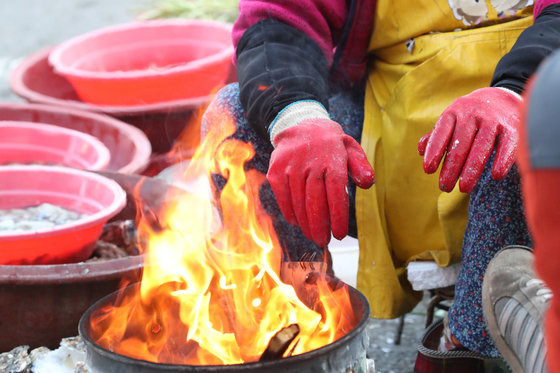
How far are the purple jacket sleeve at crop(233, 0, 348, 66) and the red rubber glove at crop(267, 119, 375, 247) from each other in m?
0.47

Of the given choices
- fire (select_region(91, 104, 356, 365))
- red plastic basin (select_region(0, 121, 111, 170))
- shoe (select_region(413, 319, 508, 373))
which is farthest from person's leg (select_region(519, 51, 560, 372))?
red plastic basin (select_region(0, 121, 111, 170))

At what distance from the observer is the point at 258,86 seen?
1928 mm

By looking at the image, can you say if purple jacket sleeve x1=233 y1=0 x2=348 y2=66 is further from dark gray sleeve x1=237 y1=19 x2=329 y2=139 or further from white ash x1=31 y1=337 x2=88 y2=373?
white ash x1=31 y1=337 x2=88 y2=373

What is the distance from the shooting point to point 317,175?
5.41ft

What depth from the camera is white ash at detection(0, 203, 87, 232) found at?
7.88 ft

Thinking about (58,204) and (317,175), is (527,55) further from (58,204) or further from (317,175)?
(58,204)

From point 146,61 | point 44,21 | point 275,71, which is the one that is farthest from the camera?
point 44,21

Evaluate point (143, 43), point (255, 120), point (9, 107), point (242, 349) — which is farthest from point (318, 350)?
point (143, 43)

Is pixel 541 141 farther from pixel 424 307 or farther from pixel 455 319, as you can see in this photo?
pixel 424 307

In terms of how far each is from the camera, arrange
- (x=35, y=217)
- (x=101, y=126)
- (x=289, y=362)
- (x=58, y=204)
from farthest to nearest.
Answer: (x=101, y=126)
(x=58, y=204)
(x=35, y=217)
(x=289, y=362)

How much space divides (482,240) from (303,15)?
815 mm

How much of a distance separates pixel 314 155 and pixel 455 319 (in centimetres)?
53

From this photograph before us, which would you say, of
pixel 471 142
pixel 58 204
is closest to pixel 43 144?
pixel 58 204

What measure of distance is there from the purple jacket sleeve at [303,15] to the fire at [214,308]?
48cm
